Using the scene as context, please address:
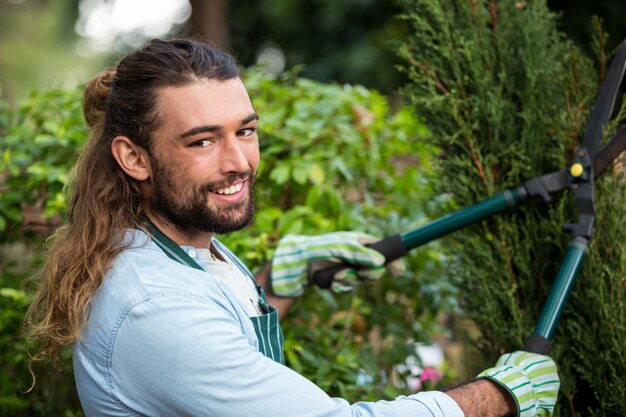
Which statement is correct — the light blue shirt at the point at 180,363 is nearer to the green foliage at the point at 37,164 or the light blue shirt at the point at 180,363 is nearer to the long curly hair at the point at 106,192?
the long curly hair at the point at 106,192

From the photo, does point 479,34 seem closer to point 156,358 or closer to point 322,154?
point 322,154

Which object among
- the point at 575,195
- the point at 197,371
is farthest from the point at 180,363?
the point at 575,195

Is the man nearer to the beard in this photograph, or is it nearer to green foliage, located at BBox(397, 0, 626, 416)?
the beard

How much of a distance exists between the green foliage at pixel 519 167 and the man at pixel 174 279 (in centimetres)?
42

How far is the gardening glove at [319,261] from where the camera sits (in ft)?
9.96

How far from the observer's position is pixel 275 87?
4.20 meters

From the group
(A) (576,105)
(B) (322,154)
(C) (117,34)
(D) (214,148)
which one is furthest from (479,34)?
(C) (117,34)

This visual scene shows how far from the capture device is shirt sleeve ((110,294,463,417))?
77.2 inches

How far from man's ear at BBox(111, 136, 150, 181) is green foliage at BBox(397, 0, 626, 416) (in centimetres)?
116

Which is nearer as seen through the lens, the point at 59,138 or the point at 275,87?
the point at 59,138

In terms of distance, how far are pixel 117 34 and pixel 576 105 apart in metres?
13.1

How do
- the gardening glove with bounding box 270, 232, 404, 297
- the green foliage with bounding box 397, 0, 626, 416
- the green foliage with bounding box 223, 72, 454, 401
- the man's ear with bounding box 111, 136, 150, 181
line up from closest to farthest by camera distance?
1. the man's ear with bounding box 111, 136, 150, 181
2. the green foliage with bounding box 397, 0, 626, 416
3. the gardening glove with bounding box 270, 232, 404, 297
4. the green foliage with bounding box 223, 72, 454, 401

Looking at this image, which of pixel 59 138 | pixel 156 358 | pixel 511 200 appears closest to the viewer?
pixel 156 358

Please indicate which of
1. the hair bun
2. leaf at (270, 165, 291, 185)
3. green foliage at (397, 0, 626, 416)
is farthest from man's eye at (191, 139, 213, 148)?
leaf at (270, 165, 291, 185)
